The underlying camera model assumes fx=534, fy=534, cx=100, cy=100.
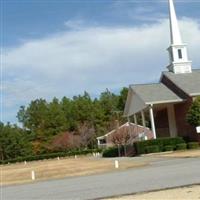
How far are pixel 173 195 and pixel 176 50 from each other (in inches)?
1872

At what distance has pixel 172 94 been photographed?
55.1 metres

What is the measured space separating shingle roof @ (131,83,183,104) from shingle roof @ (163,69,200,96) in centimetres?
123

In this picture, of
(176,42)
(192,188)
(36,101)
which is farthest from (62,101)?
(192,188)

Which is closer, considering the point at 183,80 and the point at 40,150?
the point at 183,80

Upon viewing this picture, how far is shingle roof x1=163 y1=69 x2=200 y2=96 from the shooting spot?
5263cm

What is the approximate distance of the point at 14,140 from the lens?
10112cm

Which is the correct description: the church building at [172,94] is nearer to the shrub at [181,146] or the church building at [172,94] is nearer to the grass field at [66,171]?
the shrub at [181,146]

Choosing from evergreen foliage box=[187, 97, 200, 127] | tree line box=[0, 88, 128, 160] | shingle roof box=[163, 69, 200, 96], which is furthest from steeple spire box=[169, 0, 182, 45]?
tree line box=[0, 88, 128, 160]

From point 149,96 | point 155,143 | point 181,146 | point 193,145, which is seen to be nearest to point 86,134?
point 149,96

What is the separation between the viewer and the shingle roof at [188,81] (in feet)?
173

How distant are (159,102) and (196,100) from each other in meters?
4.35

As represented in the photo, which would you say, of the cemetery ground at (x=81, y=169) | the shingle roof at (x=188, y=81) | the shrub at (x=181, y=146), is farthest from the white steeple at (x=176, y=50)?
the cemetery ground at (x=81, y=169)

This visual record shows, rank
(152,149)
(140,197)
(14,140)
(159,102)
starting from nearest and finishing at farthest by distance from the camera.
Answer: (140,197)
(152,149)
(159,102)
(14,140)

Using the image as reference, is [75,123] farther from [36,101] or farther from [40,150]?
[36,101]
